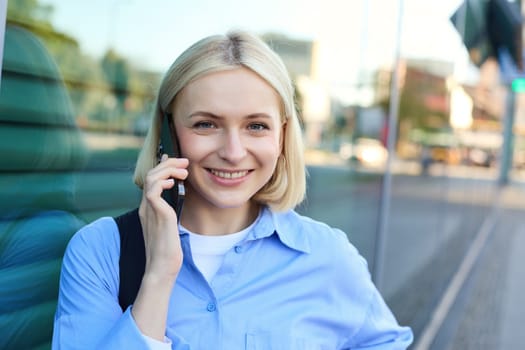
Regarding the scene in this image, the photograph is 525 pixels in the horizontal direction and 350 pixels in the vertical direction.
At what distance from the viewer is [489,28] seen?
14477 mm

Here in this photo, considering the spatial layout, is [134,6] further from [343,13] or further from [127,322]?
[343,13]

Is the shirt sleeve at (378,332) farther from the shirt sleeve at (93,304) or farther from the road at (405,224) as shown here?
the road at (405,224)

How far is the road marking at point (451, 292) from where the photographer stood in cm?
578

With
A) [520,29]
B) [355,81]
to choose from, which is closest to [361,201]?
[355,81]

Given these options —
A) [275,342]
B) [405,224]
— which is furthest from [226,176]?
[405,224]

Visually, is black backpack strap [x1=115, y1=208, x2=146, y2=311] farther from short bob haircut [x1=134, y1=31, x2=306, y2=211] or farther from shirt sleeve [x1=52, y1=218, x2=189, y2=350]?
short bob haircut [x1=134, y1=31, x2=306, y2=211]

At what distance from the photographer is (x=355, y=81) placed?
4.76 meters

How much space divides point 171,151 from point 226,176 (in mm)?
148

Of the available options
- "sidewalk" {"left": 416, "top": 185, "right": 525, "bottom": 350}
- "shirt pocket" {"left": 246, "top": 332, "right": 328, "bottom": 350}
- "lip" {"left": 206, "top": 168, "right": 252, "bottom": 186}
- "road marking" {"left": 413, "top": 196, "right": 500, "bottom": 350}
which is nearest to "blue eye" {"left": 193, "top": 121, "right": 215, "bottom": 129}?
"lip" {"left": 206, "top": 168, "right": 252, "bottom": 186}

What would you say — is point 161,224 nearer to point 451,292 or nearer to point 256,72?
point 256,72

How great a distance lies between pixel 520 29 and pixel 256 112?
12622 millimetres

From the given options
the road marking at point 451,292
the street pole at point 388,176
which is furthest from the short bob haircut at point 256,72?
the road marking at point 451,292

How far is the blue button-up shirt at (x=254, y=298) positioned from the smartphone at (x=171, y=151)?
149 millimetres

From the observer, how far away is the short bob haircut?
5.20 ft
